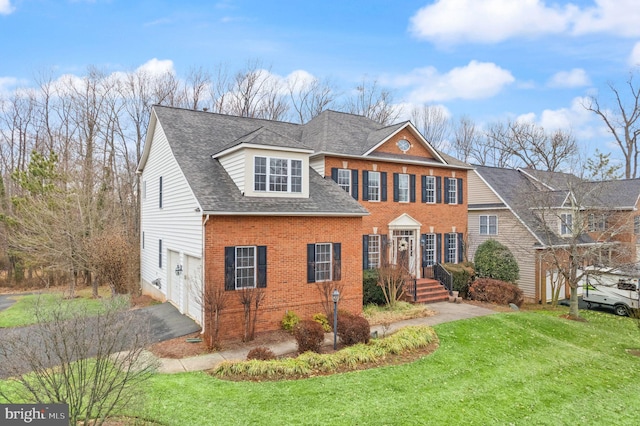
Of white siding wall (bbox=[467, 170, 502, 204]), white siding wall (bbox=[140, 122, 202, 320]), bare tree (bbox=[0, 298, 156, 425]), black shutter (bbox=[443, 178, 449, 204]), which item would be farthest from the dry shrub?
white siding wall (bbox=[467, 170, 502, 204])

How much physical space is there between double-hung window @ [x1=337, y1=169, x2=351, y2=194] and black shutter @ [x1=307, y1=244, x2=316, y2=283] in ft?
15.0

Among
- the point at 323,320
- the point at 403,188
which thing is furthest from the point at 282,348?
the point at 403,188

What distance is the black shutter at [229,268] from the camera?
11.3 meters

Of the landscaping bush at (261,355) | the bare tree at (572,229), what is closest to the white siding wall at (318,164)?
the landscaping bush at (261,355)

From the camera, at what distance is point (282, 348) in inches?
410

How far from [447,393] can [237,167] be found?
9.09 meters

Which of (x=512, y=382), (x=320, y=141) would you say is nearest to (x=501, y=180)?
(x=320, y=141)

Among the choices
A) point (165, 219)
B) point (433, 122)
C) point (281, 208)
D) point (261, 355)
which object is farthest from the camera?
point (433, 122)

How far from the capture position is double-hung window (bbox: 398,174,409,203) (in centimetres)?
1842

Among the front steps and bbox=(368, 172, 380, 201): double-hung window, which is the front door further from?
bbox=(368, 172, 380, 201): double-hung window

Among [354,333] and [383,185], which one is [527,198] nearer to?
[383,185]

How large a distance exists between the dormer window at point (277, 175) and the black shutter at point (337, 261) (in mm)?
2427

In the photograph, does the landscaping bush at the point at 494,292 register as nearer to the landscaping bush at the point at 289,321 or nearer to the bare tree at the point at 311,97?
the landscaping bush at the point at 289,321

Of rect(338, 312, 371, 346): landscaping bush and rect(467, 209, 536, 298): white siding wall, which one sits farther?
rect(467, 209, 536, 298): white siding wall
